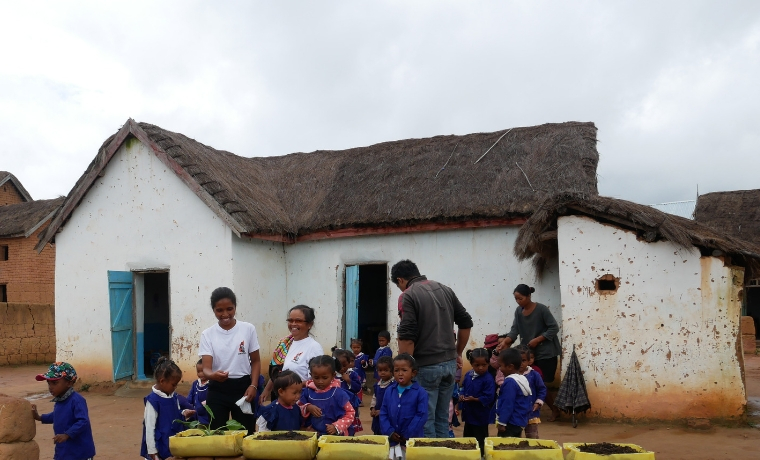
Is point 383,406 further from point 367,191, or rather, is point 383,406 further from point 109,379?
point 109,379

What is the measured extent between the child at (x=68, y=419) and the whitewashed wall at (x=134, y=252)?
18.6 feet

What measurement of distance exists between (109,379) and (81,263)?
6.83ft

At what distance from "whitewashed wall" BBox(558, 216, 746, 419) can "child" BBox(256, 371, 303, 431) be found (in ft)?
14.7

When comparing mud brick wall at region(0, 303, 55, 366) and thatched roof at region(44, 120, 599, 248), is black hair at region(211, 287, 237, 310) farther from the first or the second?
mud brick wall at region(0, 303, 55, 366)

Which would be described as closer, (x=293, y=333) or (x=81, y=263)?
(x=293, y=333)

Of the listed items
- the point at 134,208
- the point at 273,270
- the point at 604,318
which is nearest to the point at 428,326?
the point at 604,318

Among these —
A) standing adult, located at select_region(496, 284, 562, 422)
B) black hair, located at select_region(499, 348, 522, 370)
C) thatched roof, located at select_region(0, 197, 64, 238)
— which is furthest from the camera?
thatched roof, located at select_region(0, 197, 64, 238)

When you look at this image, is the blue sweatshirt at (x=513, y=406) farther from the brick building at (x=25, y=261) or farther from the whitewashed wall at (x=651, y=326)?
the brick building at (x=25, y=261)

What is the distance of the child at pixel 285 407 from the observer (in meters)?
4.61

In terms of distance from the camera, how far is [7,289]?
67.5 feet

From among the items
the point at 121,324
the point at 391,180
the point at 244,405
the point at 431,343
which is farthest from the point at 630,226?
the point at 121,324

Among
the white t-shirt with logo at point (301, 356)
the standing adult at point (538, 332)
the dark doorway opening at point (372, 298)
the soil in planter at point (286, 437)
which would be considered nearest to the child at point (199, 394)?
the white t-shirt with logo at point (301, 356)

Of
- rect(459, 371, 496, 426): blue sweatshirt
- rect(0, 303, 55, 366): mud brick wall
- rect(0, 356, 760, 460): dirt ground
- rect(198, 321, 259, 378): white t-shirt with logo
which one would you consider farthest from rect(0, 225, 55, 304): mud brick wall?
rect(459, 371, 496, 426): blue sweatshirt

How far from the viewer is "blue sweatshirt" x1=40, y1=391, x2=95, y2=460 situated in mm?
4680
